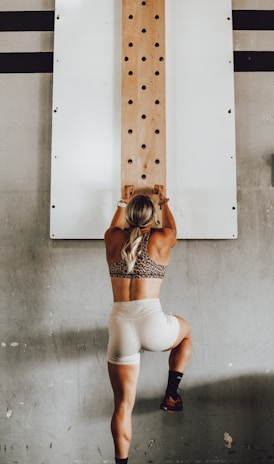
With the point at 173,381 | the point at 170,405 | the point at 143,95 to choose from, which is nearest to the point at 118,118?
the point at 143,95

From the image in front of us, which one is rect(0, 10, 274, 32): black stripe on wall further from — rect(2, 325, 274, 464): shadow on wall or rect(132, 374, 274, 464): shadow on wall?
rect(132, 374, 274, 464): shadow on wall

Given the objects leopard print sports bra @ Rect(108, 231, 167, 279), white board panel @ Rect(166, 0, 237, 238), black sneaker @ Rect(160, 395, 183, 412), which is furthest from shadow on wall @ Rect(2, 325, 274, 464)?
white board panel @ Rect(166, 0, 237, 238)

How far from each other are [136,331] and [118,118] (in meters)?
1.35

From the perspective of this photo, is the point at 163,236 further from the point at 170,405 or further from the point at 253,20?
the point at 253,20

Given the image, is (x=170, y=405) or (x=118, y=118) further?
(x=118, y=118)

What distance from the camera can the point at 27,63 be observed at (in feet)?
8.94

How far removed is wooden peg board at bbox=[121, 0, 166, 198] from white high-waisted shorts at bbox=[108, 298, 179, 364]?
0.79 m

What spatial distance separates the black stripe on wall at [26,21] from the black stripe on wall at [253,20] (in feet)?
4.02

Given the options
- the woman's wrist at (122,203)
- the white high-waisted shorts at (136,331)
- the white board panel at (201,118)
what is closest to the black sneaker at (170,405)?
the white high-waisted shorts at (136,331)

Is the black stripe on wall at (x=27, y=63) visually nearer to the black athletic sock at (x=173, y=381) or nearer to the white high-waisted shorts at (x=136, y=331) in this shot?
the white high-waisted shorts at (x=136, y=331)

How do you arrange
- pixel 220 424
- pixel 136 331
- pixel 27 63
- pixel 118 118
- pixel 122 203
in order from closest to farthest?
pixel 136 331
pixel 122 203
pixel 220 424
pixel 118 118
pixel 27 63

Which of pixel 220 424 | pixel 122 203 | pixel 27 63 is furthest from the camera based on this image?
pixel 27 63

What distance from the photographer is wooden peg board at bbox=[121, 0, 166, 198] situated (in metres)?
2.56

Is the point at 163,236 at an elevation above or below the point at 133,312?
above
